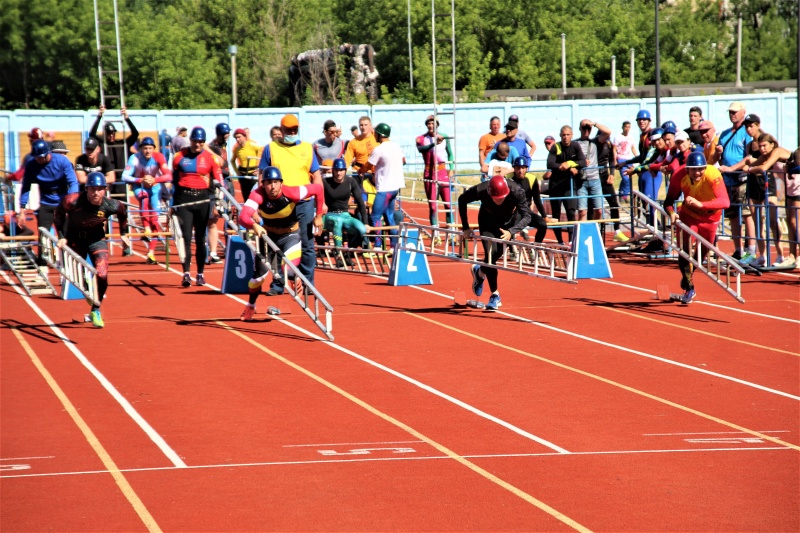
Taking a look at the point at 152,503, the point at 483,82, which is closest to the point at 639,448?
the point at 152,503

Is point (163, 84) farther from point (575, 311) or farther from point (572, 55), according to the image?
point (575, 311)

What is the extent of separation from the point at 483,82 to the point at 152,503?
50853 mm

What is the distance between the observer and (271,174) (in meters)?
13.3

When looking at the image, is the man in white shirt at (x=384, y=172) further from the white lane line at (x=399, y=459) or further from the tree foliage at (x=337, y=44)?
the tree foliage at (x=337, y=44)

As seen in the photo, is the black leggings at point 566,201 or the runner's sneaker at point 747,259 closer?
the runner's sneaker at point 747,259

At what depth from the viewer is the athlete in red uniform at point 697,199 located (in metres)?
14.4

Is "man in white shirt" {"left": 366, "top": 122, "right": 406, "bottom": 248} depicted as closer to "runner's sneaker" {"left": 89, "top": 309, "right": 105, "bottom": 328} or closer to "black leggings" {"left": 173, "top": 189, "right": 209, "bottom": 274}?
"black leggings" {"left": 173, "top": 189, "right": 209, "bottom": 274}

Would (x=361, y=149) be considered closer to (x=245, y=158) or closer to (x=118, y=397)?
(x=245, y=158)

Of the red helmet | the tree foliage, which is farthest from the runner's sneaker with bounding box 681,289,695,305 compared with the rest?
the tree foliage

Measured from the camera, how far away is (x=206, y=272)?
18.5 metres

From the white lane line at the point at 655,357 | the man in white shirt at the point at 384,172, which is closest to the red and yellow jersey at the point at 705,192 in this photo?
the white lane line at the point at 655,357

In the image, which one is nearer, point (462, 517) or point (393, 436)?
point (462, 517)

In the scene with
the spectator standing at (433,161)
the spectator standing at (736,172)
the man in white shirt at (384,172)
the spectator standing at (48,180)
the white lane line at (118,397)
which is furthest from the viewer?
the spectator standing at (433,161)

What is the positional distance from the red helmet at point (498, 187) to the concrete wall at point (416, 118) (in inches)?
1004
